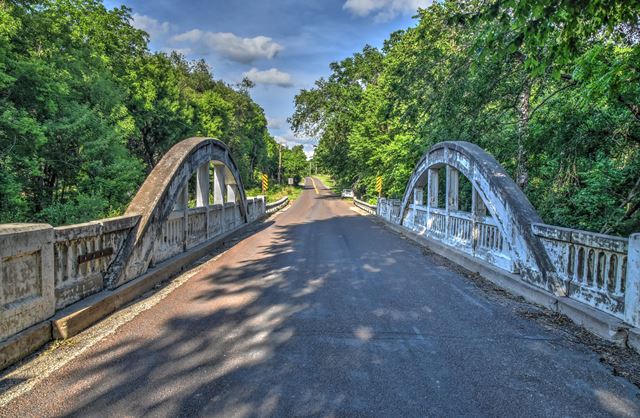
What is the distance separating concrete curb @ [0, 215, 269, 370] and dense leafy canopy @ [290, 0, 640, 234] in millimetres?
5311

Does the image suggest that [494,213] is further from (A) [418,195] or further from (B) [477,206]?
(A) [418,195]

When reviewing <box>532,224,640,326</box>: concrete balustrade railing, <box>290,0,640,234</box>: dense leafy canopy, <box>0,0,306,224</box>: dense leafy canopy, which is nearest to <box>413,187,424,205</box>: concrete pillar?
<box>290,0,640,234</box>: dense leafy canopy

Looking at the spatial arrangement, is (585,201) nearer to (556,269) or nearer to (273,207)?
(556,269)

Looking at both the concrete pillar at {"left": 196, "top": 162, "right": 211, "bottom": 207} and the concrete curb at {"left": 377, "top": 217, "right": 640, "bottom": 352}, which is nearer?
the concrete curb at {"left": 377, "top": 217, "right": 640, "bottom": 352}

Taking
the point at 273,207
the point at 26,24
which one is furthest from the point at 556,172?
the point at 273,207

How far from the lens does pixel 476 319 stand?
4465 mm

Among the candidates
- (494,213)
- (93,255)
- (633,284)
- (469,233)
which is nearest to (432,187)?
(469,233)

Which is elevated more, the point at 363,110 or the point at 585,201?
the point at 363,110

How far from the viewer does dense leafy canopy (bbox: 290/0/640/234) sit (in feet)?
14.3

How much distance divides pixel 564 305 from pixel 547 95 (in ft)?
20.6

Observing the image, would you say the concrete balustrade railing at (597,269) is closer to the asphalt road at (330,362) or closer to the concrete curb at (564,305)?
the concrete curb at (564,305)

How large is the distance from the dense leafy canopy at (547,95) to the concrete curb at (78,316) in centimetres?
531

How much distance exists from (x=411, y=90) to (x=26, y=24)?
13539mm

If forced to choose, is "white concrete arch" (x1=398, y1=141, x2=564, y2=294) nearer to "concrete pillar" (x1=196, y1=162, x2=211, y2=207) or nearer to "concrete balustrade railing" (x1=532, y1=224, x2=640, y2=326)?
"concrete balustrade railing" (x1=532, y1=224, x2=640, y2=326)
